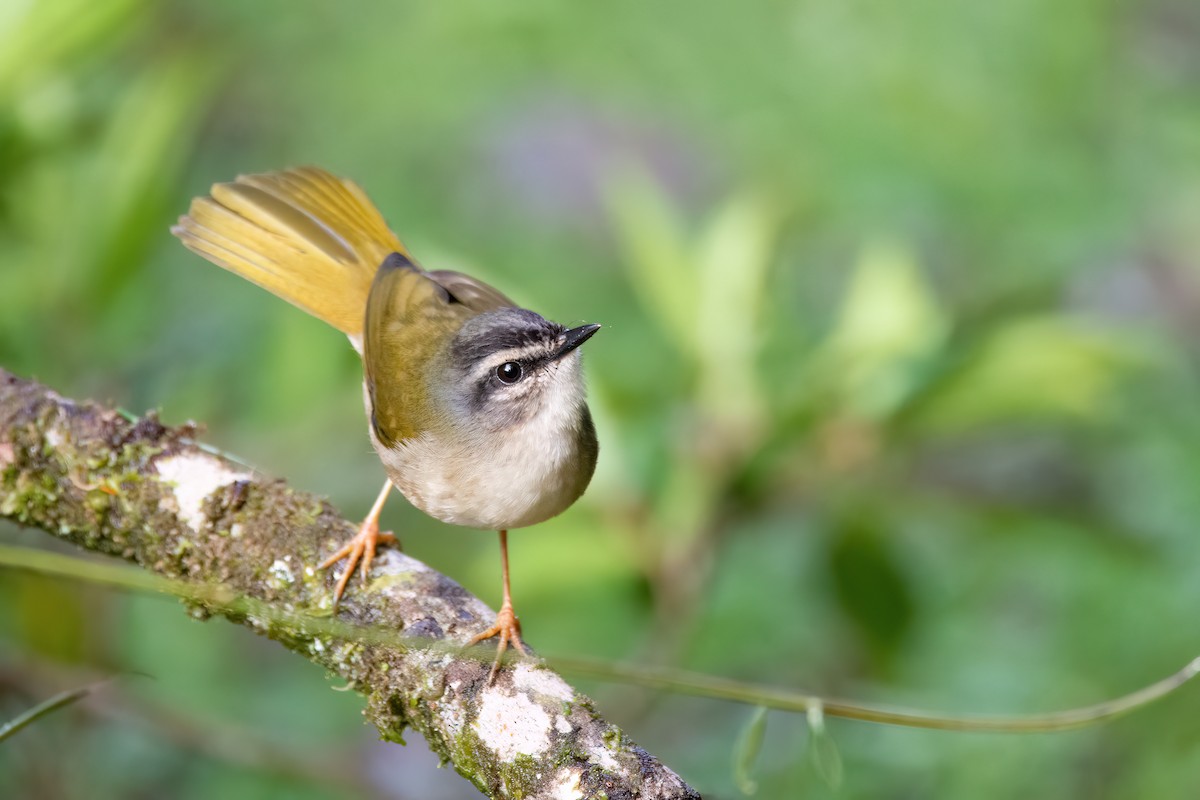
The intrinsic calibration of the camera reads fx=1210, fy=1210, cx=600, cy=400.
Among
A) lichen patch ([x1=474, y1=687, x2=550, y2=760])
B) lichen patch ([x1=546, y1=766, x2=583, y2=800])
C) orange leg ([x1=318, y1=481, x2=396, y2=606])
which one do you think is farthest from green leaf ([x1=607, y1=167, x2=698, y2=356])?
lichen patch ([x1=546, y1=766, x2=583, y2=800])

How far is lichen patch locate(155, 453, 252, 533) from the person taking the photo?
8.12ft

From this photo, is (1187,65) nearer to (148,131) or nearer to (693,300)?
(693,300)

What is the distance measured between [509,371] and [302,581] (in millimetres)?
791

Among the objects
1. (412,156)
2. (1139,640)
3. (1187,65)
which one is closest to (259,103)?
(412,156)

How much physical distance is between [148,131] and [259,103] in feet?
15.2

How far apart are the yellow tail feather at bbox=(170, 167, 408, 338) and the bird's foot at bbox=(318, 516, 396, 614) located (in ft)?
3.44

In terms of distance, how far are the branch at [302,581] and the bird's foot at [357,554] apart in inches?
0.9

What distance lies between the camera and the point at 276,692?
17.4 ft

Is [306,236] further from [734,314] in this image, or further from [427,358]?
[734,314]

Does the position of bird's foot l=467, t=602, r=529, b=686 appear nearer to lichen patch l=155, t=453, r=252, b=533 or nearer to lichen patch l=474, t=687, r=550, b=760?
lichen patch l=474, t=687, r=550, b=760

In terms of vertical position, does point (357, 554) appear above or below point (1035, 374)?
below

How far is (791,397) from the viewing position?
3.83 meters

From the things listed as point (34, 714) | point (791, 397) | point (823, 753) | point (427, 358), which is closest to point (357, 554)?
point (34, 714)

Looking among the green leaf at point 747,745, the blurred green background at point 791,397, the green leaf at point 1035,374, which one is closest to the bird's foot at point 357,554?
the green leaf at point 747,745
